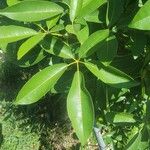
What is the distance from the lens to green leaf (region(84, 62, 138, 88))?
102cm

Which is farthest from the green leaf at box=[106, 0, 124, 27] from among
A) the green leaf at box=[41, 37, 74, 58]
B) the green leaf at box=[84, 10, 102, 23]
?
the green leaf at box=[41, 37, 74, 58]

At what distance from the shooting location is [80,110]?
99 centimetres

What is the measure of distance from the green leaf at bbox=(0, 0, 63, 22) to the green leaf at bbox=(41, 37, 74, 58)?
0.24ft

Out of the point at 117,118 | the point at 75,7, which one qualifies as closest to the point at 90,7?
the point at 75,7

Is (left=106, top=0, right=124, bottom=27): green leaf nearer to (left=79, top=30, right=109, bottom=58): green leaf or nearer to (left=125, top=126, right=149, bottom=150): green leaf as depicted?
(left=79, top=30, right=109, bottom=58): green leaf

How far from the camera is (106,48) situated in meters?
1.06

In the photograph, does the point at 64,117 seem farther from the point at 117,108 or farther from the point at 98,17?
the point at 98,17

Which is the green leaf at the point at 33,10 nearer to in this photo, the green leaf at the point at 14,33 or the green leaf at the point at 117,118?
the green leaf at the point at 14,33

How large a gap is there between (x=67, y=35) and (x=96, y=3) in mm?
130


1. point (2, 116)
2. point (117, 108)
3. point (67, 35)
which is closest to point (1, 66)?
point (2, 116)

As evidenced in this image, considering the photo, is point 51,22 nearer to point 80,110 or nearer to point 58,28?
point 58,28

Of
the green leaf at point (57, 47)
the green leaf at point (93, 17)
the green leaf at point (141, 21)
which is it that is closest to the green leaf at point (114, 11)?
the green leaf at point (93, 17)

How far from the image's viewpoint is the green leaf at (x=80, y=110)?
0.96m

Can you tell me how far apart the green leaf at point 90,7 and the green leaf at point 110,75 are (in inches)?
4.8
